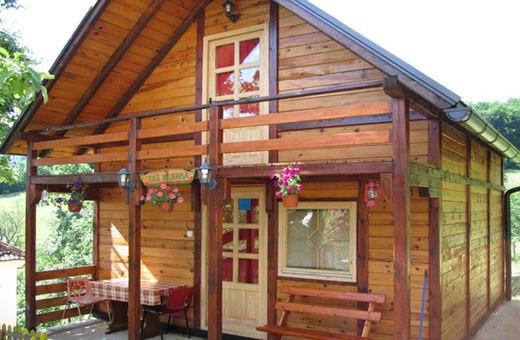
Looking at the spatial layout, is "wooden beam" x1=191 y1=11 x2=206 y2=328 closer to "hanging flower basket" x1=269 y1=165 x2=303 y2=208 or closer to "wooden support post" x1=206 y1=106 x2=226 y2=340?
"wooden support post" x1=206 y1=106 x2=226 y2=340

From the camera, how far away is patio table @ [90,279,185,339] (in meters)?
8.21

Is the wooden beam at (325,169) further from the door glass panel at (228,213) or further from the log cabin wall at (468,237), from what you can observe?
the door glass panel at (228,213)

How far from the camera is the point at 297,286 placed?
25.8 ft

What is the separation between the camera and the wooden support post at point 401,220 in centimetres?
529

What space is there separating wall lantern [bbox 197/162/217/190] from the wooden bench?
2117 mm

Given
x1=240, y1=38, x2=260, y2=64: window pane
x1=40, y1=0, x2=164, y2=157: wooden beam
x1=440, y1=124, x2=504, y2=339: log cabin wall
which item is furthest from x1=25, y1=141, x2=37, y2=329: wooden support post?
x1=440, y1=124, x2=504, y2=339: log cabin wall

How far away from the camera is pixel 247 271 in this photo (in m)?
8.43

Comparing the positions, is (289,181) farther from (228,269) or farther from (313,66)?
(228,269)

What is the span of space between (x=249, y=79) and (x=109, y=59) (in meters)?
2.45

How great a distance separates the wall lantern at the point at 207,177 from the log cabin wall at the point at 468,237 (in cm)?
306

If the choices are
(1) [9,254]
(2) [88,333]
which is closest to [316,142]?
(2) [88,333]

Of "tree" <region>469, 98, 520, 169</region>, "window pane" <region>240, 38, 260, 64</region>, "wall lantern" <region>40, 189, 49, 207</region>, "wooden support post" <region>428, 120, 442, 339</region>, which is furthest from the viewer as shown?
"tree" <region>469, 98, 520, 169</region>

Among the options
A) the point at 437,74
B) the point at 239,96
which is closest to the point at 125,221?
the point at 239,96

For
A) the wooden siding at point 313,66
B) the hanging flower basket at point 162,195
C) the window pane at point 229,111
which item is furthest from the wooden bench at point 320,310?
the window pane at point 229,111
